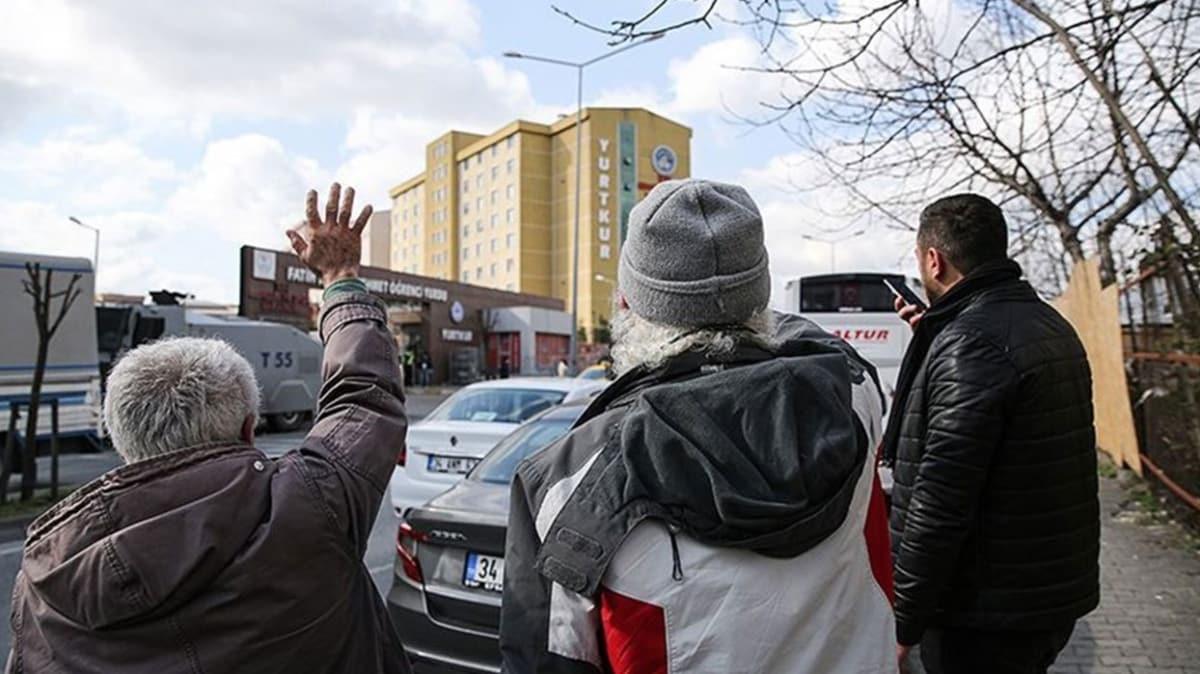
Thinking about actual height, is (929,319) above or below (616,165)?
below

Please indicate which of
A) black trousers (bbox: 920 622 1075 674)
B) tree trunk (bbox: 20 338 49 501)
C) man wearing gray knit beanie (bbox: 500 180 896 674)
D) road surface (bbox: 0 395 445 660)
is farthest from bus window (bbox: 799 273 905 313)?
man wearing gray knit beanie (bbox: 500 180 896 674)

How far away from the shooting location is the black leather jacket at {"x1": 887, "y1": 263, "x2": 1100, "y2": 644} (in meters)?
2.37

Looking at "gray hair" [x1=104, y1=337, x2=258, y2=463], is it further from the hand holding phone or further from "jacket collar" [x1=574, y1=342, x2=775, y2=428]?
the hand holding phone

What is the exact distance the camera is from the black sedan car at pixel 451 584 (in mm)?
4023

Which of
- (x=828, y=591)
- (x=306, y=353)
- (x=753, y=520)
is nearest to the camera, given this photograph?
(x=753, y=520)

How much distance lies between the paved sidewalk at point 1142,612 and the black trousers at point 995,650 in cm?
240

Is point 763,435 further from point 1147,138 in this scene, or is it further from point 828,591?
point 1147,138

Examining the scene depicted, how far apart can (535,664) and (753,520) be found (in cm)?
43

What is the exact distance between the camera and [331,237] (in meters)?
2.29

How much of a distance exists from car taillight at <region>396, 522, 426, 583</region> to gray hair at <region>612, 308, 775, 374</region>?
2.96 metres

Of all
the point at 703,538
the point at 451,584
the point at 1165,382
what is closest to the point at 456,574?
the point at 451,584

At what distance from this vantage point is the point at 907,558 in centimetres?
243

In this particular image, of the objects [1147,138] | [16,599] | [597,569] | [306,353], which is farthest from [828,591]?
[306,353]

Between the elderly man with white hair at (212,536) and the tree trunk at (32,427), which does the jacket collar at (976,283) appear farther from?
the tree trunk at (32,427)
